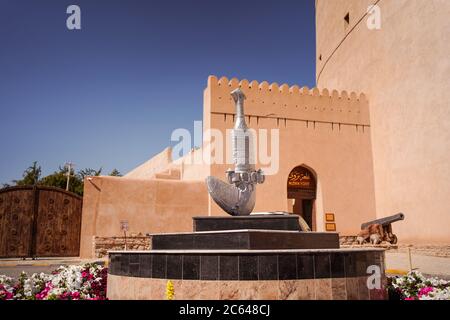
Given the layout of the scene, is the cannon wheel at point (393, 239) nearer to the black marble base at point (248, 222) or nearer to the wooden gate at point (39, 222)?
the black marble base at point (248, 222)

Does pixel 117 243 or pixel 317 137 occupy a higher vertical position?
pixel 317 137

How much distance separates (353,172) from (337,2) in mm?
8049

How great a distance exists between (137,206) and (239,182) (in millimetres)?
6204

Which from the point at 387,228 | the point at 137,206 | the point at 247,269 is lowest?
the point at 247,269

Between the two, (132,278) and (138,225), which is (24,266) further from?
(132,278)

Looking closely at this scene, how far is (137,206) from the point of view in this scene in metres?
10.9

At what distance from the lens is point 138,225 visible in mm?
10859

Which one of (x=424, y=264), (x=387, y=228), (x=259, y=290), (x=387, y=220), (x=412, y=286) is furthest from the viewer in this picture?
(x=387, y=228)

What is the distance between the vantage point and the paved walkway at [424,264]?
757cm

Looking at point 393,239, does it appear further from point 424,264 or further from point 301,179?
point 301,179

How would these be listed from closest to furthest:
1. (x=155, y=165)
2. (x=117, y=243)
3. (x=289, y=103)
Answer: (x=117, y=243) → (x=289, y=103) → (x=155, y=165)

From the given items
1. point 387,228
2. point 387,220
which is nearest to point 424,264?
point 387,220
